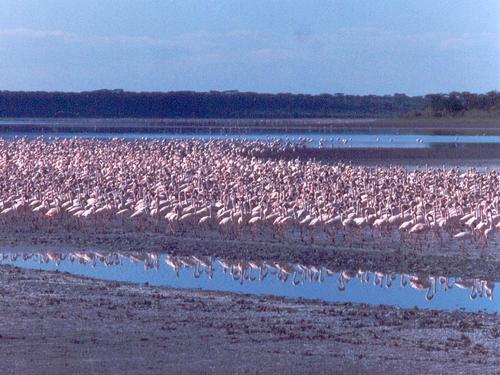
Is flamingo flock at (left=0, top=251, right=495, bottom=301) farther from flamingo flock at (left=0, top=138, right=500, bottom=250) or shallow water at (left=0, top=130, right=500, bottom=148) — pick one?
shallow water at (left=0, top=130, right=500, bottom=148)

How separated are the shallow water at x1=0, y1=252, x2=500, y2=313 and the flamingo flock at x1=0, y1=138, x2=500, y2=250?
223 cm

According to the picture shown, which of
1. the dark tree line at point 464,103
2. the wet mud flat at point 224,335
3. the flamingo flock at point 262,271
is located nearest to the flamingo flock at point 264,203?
the flamingo flock at point 262,271

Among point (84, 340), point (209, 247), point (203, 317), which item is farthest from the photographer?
point (209, 247)

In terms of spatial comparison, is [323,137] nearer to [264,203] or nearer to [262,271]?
[264,203]

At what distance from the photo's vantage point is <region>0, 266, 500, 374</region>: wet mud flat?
26.8 ft

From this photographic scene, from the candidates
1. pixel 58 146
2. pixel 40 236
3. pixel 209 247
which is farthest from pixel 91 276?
pixel 58 146

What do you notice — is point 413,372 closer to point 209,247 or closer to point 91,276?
point 91,276

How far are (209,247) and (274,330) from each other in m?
6.22

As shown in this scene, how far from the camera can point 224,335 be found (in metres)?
9.26

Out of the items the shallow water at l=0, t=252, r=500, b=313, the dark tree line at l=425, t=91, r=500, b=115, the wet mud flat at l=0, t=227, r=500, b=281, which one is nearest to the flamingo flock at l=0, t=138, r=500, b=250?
the wet mud flat at l=0, t=227, r=500, b=281

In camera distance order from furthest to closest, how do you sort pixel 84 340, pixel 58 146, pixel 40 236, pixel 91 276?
pixel 58 146 → pixel 40 236 → pixel 91 276 → pixel 84 340

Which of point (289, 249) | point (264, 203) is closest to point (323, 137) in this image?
point (264, 203)

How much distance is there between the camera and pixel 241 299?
1129 cm

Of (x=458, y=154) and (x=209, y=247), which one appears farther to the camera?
(x=458, y=154)
